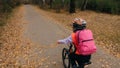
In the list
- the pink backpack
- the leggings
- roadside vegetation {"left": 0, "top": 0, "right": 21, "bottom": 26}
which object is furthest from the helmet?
roadside vegetation {"left": 0, "top": 0, "right": 21, "bottom": 26}

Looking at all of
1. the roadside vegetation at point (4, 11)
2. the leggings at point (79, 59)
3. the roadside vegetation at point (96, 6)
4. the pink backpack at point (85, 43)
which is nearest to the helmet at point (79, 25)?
the pink backpack at point (85, 43)

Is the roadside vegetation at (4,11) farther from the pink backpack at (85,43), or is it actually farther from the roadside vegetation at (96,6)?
the pink backpack at (85,43)

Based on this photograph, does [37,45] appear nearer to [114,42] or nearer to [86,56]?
[114,42]

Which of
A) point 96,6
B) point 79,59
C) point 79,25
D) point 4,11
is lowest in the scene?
point 4,11

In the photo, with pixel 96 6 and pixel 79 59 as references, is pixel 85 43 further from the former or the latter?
pixel 96 6

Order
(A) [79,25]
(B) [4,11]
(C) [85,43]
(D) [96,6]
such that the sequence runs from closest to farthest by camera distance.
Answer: (C) [85,43] → (A) [79,25] → (B) [4,11] → (D) [96,6]

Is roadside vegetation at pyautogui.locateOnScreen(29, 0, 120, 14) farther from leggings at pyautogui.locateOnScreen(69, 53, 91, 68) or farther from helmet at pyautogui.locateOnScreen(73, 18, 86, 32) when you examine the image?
helmet at pyautogui.locateOnScreen(73, 18, 86, 32)

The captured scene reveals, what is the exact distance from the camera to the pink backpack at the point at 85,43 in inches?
245

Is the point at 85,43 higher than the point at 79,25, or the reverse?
the point at 79,25

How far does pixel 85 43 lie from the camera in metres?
6.26

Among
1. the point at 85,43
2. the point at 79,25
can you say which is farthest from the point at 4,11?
the point at 85,43

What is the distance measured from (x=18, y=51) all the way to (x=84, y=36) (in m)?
5.58

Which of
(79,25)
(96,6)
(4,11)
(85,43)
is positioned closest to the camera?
(85,43)

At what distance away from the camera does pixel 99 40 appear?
13.3 meters
